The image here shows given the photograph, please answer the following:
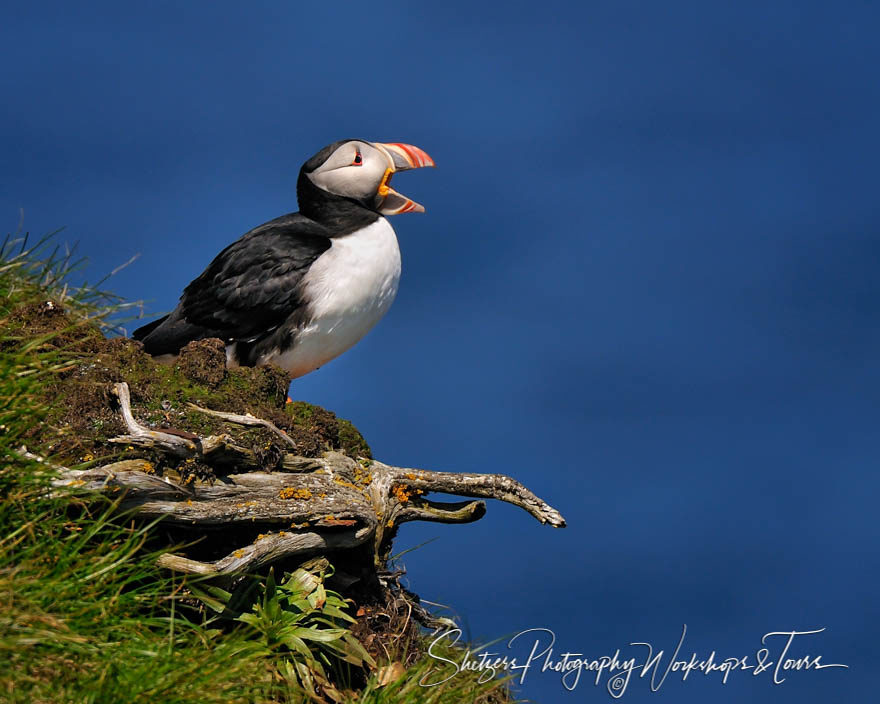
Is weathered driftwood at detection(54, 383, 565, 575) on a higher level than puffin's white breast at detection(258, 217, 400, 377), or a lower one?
lower

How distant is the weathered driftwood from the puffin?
157 cm

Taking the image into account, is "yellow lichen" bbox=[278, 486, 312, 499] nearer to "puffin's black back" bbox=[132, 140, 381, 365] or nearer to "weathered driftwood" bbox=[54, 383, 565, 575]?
"weathered driftwood" bbox=[54, 383, 565, 575]

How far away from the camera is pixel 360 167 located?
8.34 m

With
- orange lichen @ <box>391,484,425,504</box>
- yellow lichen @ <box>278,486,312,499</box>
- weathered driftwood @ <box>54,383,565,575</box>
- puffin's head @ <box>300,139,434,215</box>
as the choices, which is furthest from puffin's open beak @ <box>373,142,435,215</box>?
yellow lichen @ <box>278,486,312,499</box>

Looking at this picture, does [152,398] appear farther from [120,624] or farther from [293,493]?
[120,624]

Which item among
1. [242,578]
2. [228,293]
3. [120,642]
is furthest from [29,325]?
[120,642]

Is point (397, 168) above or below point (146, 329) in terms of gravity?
above

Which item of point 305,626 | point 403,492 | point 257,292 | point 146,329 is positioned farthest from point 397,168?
point 305,626

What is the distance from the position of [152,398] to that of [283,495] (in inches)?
41.1

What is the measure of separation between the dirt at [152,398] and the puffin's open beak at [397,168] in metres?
2.40

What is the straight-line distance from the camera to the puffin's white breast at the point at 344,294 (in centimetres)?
777

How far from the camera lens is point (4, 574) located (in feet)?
13.8

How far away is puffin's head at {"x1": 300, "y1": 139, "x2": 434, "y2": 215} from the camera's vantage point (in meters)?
8.34

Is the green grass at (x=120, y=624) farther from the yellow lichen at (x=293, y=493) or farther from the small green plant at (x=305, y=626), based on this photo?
the yellow lichen at (x=293, y=493)
